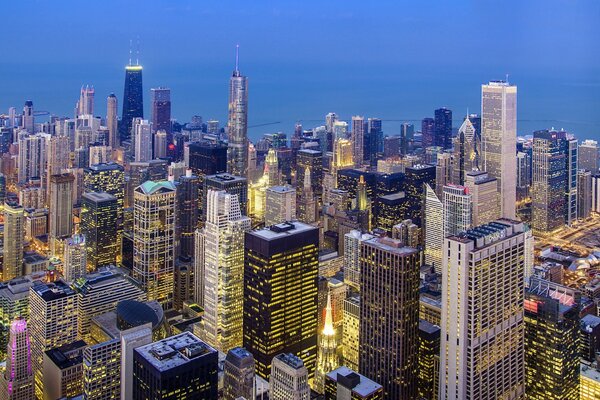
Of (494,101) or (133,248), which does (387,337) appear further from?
Result: (494,101)

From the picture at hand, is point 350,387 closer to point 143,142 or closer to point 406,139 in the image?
point 406,139

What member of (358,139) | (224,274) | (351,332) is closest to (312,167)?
→ (358,139)

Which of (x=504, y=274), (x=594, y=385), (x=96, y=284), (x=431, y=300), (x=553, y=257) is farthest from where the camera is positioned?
(x=553, y=257)

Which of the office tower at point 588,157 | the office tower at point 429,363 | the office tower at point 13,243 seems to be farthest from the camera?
the office tower at point 588,157

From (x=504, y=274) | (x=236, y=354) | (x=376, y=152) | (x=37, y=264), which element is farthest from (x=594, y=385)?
(x=376, y=152)

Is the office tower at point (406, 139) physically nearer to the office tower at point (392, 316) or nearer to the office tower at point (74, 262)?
Result: the office tower at point (74, 262)

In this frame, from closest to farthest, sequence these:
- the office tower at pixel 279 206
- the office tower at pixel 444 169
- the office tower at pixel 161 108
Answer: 1. the office tower at pixel 279 206
2. the office tower at pixel 444 169
3. the office tower at pixel 161 108

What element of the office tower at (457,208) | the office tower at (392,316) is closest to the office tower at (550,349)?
the office tower at (392,316)
